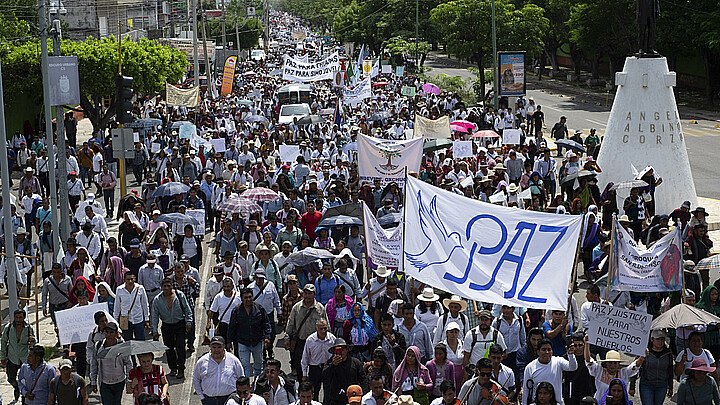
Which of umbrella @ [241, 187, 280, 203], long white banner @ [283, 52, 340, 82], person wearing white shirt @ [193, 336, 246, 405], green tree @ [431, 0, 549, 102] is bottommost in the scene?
person wearing white shirt @ [193, 336, 246, 405]

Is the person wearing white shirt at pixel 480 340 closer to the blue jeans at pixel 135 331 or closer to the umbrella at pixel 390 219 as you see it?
the blue jeans at pixel 135 331

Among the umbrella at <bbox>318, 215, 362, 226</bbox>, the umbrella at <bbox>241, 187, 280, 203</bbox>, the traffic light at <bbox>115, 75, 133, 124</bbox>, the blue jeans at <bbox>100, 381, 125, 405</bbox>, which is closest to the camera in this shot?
the blue jeans at <bbox>100, 381, 125, 405</bbox>

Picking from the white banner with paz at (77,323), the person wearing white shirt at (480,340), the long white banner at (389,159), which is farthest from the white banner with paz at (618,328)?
the long white banner at (389,159)

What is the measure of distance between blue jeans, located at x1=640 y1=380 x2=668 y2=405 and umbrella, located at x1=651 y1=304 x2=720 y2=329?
63 centimetres

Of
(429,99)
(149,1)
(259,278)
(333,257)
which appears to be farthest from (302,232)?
(149,1)

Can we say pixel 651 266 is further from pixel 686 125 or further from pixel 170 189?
pixel 686 125

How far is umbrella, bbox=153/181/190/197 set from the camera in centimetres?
1864

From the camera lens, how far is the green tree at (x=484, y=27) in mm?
48594

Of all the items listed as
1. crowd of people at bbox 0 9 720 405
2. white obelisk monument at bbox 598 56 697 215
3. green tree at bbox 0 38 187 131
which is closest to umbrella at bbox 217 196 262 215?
crowd of people at bbox 0 9 720 405

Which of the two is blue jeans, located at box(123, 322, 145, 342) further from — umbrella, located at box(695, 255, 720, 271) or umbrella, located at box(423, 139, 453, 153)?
umbrella, located at box(423, 139, 453, 153)

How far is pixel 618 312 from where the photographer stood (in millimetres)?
10531

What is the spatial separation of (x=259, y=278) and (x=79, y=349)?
2.26m

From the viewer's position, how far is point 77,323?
1127 centimetres

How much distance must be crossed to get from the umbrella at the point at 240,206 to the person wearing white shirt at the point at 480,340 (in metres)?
7.67
